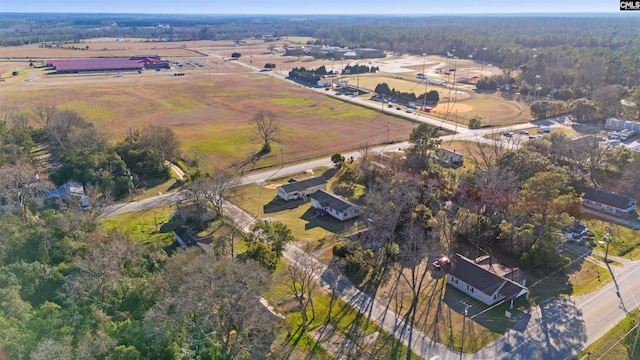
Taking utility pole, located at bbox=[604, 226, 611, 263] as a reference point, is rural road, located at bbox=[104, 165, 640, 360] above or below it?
below

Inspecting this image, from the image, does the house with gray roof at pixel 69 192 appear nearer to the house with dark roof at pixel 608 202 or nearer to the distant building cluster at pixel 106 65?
the house with dark roof at pixel 608 202

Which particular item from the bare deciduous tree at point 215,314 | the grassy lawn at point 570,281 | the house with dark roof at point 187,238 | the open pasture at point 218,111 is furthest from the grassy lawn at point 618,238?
the house with dark roof at point 187,238

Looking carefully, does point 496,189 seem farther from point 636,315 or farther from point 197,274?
point 197,274

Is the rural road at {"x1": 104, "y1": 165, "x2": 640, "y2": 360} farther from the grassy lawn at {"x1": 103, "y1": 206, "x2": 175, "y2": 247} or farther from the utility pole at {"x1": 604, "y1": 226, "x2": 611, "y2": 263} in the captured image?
the grassy lawn at {"x1": 103, "y1": 206, "x2": 175, "y2": 247}

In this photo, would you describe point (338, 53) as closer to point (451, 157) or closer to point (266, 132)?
point (266, 132)

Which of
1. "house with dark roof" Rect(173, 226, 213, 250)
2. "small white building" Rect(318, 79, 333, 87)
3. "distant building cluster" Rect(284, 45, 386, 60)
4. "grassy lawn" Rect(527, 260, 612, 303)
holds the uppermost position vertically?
"distant building cluster" Rect(284, 45, 386, 60)

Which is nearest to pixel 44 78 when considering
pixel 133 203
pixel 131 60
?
pixel 131 60

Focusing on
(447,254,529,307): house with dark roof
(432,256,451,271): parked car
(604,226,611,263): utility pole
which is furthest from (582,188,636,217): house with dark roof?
(432,256,451,271): parked car
